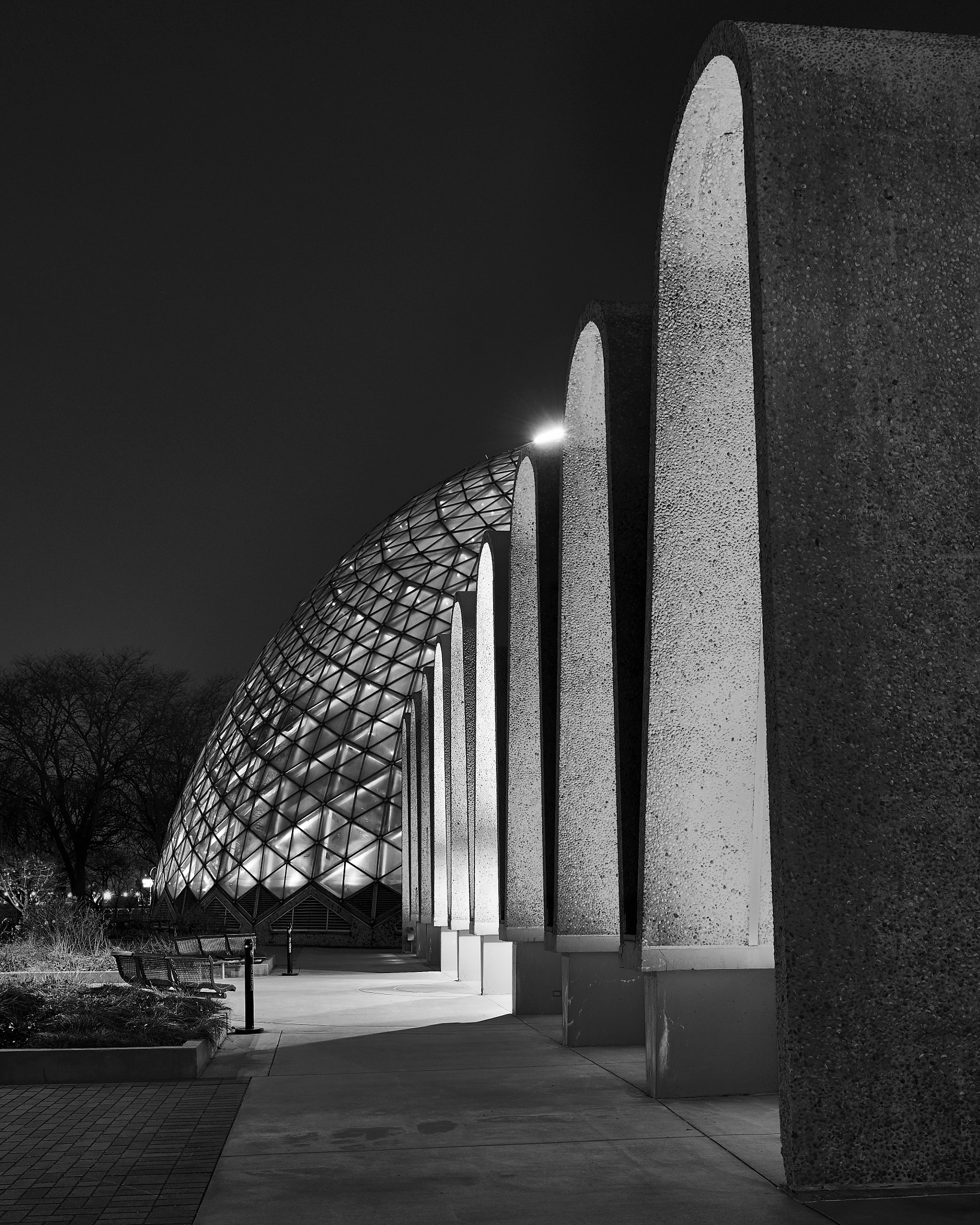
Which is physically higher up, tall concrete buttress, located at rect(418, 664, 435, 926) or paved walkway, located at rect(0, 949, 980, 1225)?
tall concrete buttress, located at rect(418, 664, 435, 926)

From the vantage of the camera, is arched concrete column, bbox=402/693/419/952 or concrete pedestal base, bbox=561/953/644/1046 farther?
arched concrete column, bbox=402/693/419/952

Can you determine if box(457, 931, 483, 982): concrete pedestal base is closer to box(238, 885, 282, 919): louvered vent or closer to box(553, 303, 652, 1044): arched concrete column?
box(553, 303, 652, 1044): arched concrete column

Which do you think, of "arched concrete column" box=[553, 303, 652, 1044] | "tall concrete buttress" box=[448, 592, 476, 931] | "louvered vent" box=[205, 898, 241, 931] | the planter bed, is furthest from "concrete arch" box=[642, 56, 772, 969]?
"louvered vent" box=[205, 898, 241, 931]

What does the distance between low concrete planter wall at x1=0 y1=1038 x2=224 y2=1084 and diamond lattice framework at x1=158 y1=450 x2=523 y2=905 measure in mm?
29788

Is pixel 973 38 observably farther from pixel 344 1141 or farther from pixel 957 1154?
pixel 344 1141

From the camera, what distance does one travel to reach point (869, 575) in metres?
6.57

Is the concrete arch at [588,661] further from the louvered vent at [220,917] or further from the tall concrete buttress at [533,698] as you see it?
the louvered vent at [220,917]

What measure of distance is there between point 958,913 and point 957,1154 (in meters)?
1.14

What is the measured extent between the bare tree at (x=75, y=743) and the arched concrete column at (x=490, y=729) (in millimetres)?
30739

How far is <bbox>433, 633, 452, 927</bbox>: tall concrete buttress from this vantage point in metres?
28.1

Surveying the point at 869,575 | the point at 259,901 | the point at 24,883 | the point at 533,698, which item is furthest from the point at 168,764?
the point at 869,575

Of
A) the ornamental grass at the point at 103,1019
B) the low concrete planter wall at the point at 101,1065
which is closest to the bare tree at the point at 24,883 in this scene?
the ornamental grass at the point at 103,1019

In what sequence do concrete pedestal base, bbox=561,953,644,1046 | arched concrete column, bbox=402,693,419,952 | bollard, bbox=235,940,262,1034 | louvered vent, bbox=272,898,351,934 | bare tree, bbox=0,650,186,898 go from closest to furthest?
concrete pedestal base, bbox=561,953,644,1046, bollard, bbox=235,940,262,1034, arched concrete column, bbox=402,693,419,952, louvered vent, bbox=272,898,351,934, bare tree, bbox=0,650,186,898

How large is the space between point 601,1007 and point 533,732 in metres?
5.16
